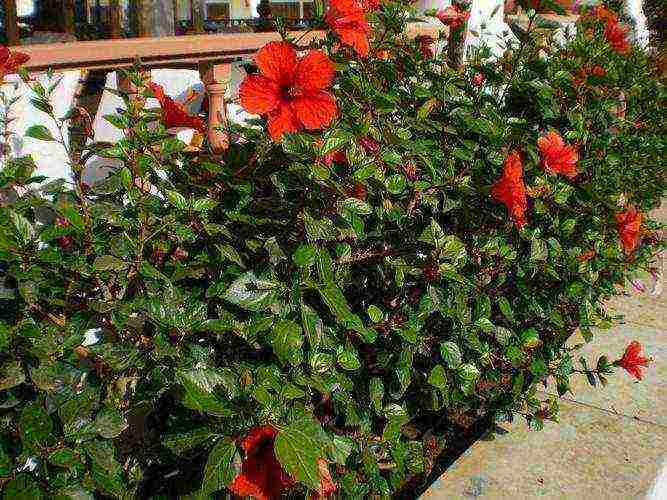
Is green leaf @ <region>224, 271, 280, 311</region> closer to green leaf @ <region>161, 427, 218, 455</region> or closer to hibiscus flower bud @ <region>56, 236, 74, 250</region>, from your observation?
green leaf @ <region>161, 427, 218, 455</region>

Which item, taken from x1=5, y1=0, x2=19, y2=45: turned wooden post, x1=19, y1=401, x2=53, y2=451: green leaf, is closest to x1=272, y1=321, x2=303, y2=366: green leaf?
x1=19, y1=401, x2=53, y2=451: green leaf

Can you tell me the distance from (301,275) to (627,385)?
1851 mm

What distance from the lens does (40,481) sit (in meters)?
1.36

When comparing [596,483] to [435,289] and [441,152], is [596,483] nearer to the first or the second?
[435,289]

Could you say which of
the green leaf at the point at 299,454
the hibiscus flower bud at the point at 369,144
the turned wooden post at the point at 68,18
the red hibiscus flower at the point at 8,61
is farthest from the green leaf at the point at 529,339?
the turned wooden post at the point at 68,18

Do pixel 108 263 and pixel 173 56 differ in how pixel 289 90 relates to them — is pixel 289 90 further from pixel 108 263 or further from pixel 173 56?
pixel 173 56

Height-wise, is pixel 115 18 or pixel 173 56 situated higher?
pixel 115 18

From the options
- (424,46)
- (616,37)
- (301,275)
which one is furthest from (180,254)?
(616,37)

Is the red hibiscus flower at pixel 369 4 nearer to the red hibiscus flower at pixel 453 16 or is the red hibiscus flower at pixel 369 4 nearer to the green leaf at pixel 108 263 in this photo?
the red hibiscus flower at pixel 453 16

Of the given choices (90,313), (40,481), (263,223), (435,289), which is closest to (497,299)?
(435,289)

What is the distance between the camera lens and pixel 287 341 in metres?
1.50

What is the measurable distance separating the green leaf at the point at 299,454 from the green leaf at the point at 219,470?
0.11 m

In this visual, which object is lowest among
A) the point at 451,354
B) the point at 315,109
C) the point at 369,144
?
the point at 451,354

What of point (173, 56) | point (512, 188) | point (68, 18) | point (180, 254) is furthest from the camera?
point (68, 18)
